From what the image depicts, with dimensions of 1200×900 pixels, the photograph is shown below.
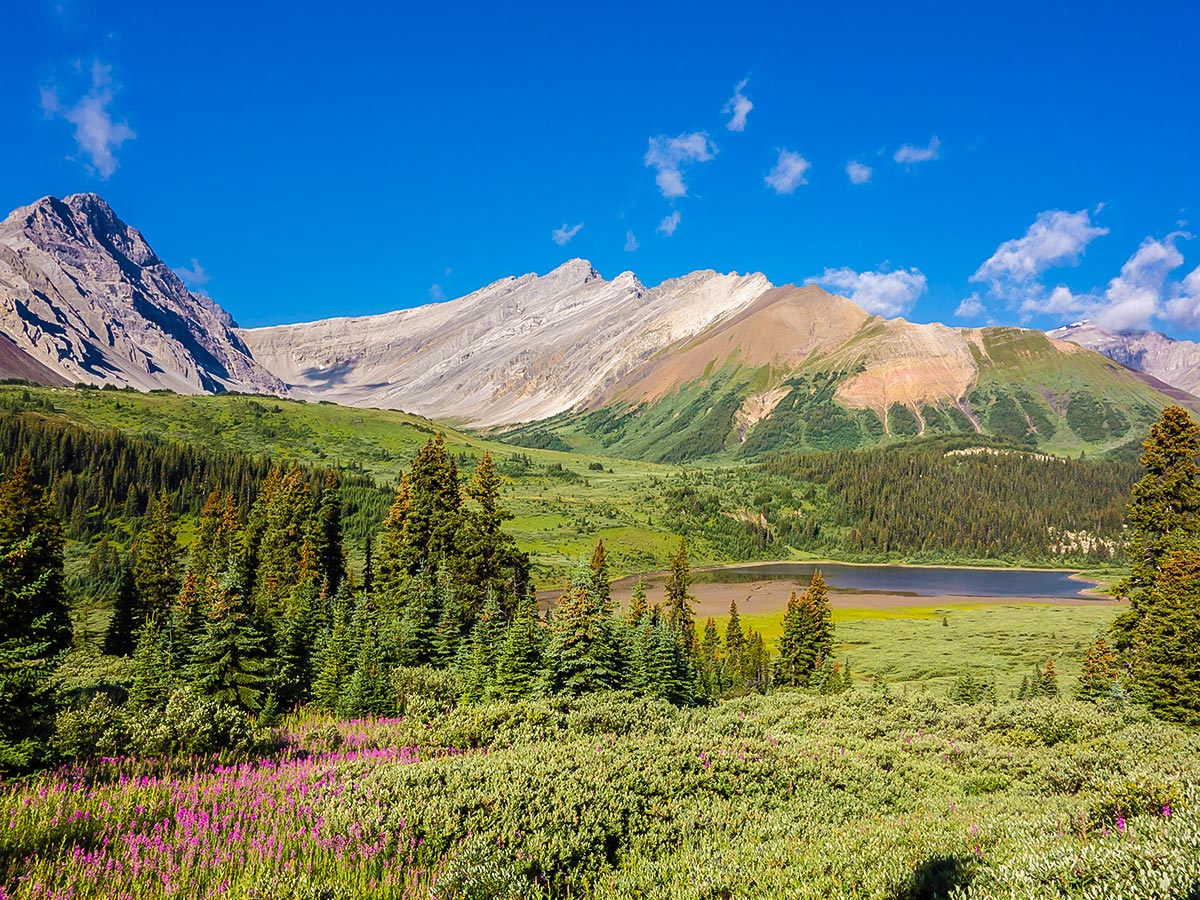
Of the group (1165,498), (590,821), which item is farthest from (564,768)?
(1165,498)

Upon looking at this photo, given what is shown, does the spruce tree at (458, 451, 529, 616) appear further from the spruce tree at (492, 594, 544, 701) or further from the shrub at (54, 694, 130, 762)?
the shrub at (54, 694, 130, 762)

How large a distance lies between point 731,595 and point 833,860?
129 metres

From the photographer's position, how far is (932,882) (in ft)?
23.5

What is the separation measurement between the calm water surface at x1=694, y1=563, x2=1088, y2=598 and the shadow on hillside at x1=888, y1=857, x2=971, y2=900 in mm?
148689

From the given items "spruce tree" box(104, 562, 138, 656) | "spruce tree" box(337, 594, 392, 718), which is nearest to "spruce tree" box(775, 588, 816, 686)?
"spruce tree" box(337, 594, 392, 718)

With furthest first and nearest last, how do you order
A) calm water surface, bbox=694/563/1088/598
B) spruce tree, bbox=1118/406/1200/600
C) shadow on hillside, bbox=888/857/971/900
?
calm water surface, bbox=694/563/1088/598 → spruce tree, bbox=1118/406/1200/600 → shadow on hillside, bbox=888/857/971/900

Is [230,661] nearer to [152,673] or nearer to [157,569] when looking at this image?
[152,673]

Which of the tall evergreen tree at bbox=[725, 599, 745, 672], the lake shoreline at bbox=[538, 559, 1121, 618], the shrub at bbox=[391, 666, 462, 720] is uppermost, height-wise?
the shrub at bbox=[391, 666, 462, 720]

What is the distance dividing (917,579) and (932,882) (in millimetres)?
187043

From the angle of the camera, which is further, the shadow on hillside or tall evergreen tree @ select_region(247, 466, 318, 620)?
tall evergreen tree @ select_region(247, 466, 318, 620)

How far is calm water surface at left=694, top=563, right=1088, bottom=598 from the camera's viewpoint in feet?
488

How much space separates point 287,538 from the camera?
56.2 meters

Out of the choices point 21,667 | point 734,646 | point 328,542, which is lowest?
point 734,646

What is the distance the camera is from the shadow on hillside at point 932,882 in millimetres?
6938
